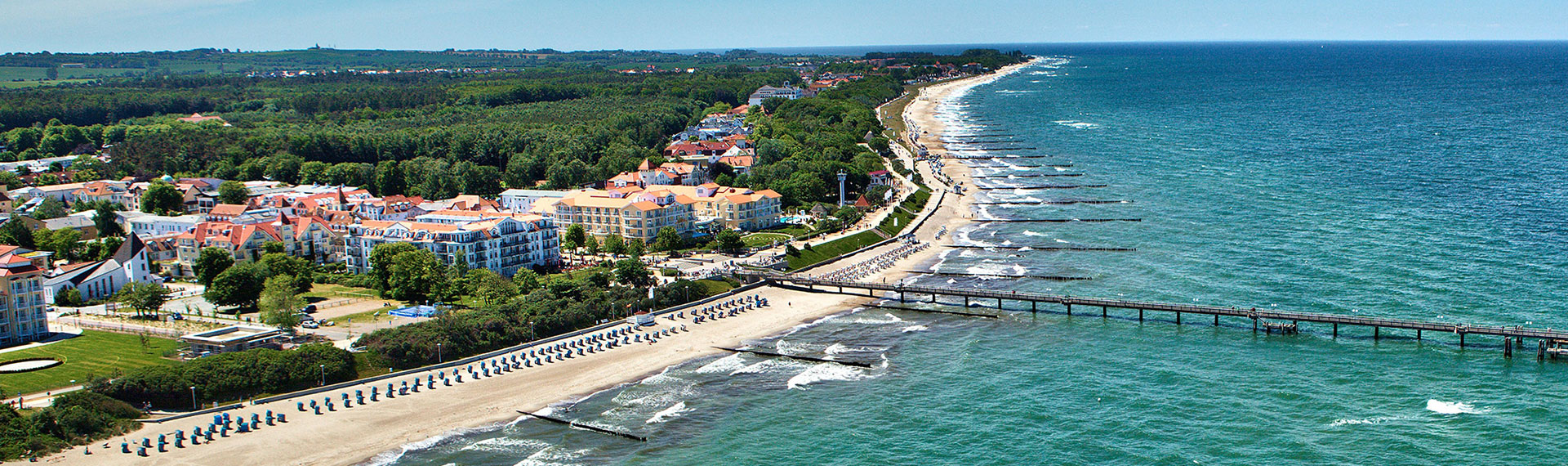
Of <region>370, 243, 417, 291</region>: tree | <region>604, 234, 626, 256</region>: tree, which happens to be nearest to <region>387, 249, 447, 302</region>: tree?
<region>370, 243, 417, 291</region>: tree

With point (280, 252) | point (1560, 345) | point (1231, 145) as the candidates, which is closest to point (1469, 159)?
point (1231, 145)

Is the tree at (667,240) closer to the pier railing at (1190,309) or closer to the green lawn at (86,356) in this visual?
the pier railing at (1190,309)

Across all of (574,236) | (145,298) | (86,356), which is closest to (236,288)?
(145,298)

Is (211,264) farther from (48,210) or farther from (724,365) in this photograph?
(724,365)

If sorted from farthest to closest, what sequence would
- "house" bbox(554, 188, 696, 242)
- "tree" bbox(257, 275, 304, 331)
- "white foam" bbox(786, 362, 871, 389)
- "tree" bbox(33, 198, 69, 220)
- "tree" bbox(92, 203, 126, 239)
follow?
"tree" bbox(33, 198, 69, 220)
"tree" bbox(92, 203, 126, 239)
"house" bbox(554, 188, 696, 242)
"tree" bbox(257, 275, 304, 331)
"white foam" bbox(786, 362, 871, 389)

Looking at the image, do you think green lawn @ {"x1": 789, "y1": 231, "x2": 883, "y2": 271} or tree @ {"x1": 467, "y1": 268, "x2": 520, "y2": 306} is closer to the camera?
tree @ {"x1": 467, "y1": 268, "x2": 520, "y2": 306}

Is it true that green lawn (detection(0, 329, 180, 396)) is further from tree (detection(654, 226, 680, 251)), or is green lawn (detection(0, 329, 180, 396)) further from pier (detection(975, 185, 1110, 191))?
pier (detection(975, 185, 1110, 191))
